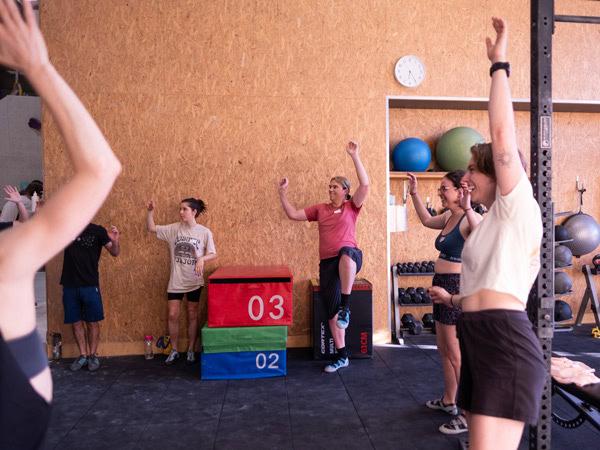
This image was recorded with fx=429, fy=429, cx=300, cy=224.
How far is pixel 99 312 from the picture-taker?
12.1ft

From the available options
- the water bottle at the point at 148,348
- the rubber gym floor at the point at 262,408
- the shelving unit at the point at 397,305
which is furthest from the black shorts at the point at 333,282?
the water bottle at the point at 148,348

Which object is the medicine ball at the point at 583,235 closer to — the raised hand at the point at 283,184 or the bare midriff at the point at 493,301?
the raised hand at the point at 283,184

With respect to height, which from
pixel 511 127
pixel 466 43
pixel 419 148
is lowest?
pixel 511 127

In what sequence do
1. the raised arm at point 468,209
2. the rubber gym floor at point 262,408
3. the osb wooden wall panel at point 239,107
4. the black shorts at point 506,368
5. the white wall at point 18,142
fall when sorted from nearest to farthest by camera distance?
the black shorts at point 506,368 < the raised arm at point 468,209 < the rubber gym floor at point 262,408 < the osb wooden wall panel at point 239,107 < the white wall at point 18,142

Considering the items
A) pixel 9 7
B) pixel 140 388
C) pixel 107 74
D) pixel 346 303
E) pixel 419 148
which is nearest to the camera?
pixel 9 7

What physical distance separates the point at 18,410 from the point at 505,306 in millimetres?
1260

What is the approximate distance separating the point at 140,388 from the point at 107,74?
9.23 ft

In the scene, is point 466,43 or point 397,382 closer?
point 397,382

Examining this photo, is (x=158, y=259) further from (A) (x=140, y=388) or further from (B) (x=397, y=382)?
(B) (x=397, y=382)

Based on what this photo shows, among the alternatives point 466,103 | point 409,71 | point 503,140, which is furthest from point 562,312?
point 503,140

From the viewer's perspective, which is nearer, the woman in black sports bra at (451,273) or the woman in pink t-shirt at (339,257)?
the woman in black sports bra at (451,273)

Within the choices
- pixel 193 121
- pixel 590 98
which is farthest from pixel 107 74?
pixel 590 98

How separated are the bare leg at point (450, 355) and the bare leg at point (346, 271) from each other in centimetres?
101

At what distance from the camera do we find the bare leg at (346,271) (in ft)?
11.6
